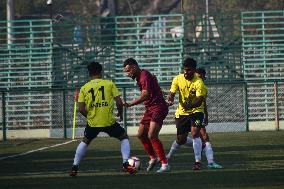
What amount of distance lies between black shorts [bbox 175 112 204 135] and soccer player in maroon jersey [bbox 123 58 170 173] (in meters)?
0.46

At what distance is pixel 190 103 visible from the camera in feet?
57.3

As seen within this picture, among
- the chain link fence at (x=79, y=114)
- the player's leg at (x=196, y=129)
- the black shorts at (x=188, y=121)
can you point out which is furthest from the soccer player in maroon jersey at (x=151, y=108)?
the chain link fence at (x=79, y=114)

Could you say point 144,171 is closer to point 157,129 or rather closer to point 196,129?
point 157,129

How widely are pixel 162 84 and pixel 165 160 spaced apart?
58.4 ft

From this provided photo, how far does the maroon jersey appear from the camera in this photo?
17.0 meters

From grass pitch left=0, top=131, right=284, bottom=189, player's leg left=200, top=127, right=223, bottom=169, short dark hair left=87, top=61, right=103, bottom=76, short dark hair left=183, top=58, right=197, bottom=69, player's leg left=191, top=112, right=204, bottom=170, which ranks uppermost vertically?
short dark hair left=183, top=58, right=197, bottom=69

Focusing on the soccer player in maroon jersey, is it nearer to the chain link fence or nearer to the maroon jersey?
the maroon jersey

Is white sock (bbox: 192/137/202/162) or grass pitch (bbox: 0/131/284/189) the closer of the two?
grass pitch (bbox: 0/131/284/189)

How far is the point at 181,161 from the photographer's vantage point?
19.6m

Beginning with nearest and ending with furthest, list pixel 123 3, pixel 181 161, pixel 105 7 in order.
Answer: pixel 181 161 → pixel 105 7 → pixel 123 3

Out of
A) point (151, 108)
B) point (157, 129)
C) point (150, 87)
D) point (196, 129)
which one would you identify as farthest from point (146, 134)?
point (150, 87)

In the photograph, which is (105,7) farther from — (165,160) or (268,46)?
(165,160)

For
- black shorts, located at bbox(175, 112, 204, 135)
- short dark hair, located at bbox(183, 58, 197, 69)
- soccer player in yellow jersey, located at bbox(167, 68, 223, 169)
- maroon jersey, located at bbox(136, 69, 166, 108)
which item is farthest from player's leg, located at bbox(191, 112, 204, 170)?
short dark hair, located at bbox(183, 58, 197, 69)

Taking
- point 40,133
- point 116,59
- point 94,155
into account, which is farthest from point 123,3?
point 94,155
